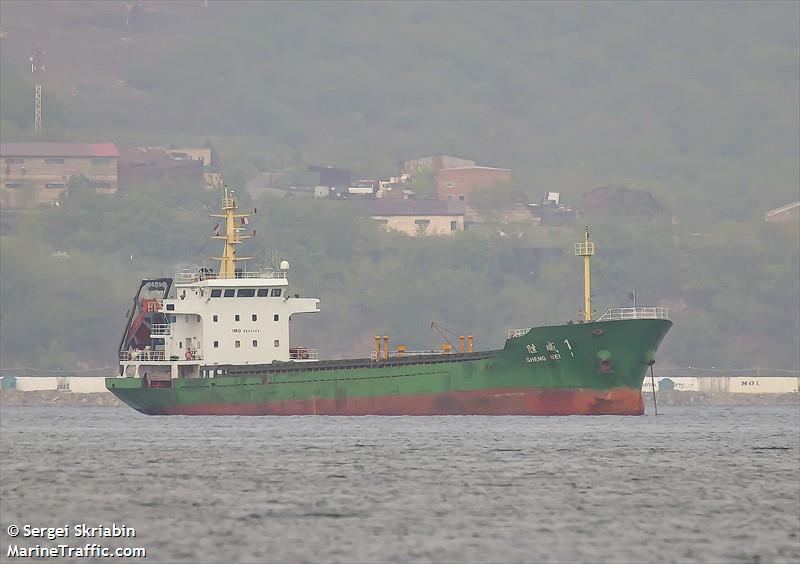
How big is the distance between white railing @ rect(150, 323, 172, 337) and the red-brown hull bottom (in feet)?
35.7

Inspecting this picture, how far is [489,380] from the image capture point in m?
82.6

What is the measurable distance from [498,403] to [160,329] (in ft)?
70.7

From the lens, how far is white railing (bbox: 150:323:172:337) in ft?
313

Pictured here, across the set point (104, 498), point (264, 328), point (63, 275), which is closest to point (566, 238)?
point (63, 275)

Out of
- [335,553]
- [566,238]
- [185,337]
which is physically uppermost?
[566,238]

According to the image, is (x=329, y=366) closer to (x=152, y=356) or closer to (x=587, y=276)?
(x=152, y=356)

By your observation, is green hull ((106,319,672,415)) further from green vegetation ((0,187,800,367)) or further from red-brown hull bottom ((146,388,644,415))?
green vegetation ((0,187,800,367))

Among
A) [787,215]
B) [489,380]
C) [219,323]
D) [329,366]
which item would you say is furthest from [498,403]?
[787,215]

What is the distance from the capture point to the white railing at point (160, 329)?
95.5 m

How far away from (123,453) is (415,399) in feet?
79.7

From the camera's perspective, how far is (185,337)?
94.9 meters

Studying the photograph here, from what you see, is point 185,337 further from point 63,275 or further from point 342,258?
point 342,258

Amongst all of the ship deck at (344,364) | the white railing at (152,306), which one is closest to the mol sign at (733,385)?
the white railing at (152,306)

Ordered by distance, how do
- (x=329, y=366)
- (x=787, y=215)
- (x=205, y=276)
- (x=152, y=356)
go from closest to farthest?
(x=329, y=366), (x=205, y=276), (x=152, y=356), (x=787, y=215)
